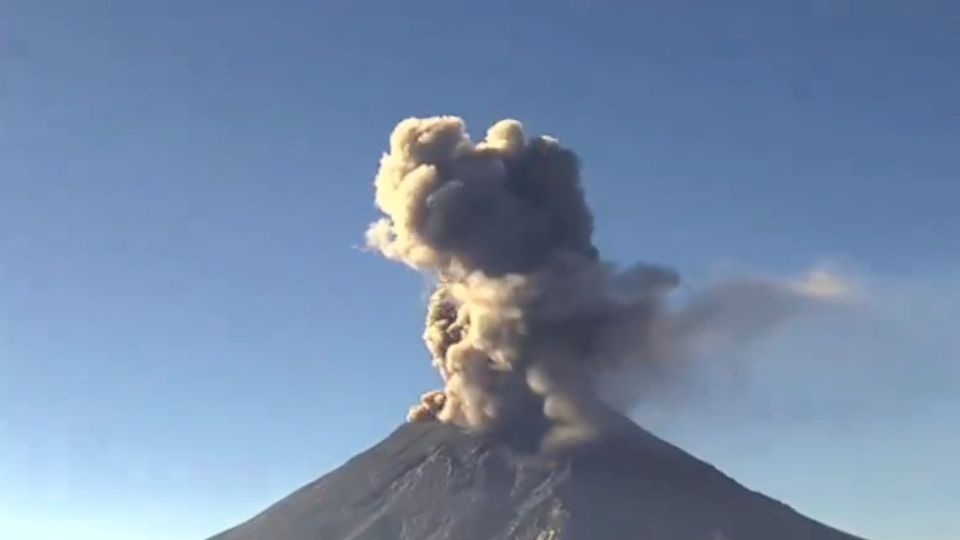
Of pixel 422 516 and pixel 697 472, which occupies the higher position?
pixel 697 472

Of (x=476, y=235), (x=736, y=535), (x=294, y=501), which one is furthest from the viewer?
(x=294, y=501)

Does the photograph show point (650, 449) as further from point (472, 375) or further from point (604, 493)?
point (472, 375)

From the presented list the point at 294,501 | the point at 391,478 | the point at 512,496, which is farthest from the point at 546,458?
the point at 294,501

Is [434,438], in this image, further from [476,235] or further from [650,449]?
[476,235]

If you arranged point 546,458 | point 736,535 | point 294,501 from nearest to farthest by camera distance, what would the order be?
point 736,535 < point 546,458 < point 294,501

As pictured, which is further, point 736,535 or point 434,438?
point 434,438

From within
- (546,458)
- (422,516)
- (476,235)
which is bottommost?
(422,516)
